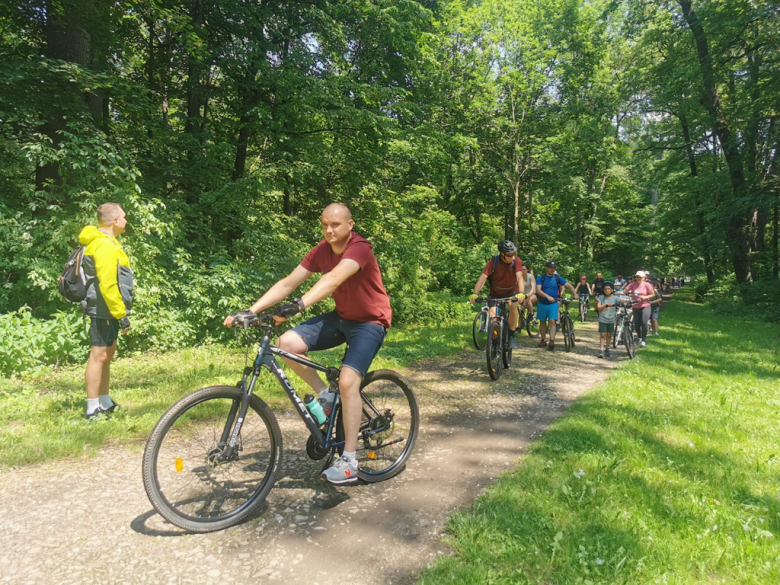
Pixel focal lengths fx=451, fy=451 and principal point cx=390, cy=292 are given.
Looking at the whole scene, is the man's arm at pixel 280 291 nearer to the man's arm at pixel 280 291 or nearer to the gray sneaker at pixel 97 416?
the man's arm at pixel 280 291

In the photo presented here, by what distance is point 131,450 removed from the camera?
3963 mm

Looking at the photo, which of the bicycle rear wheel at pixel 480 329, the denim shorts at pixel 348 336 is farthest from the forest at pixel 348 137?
the denim shorts at pixel 348 336

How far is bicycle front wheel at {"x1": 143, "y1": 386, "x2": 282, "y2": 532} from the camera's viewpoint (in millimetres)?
2686

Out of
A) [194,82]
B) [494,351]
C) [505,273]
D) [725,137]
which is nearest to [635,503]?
[494,351]

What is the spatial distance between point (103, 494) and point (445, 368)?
→ 221 inches

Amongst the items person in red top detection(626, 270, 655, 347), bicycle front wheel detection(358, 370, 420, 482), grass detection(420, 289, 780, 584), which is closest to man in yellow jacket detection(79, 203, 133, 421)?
bicycle front wheel detection(358, 370, 420, 482)

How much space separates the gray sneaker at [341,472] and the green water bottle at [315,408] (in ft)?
1.04

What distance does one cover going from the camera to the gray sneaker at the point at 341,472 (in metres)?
3.20

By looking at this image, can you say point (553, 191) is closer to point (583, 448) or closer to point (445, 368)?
point (445, 368)

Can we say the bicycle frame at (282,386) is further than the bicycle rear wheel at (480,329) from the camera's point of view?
No

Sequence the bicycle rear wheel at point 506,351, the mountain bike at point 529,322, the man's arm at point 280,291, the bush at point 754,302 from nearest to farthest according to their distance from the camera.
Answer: the man's arm at point 280,291 < the bicycle rear wheel at point 506,351 < the mountain bike at point 529,322 < the bush at point 754,302

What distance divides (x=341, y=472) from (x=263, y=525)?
60cm

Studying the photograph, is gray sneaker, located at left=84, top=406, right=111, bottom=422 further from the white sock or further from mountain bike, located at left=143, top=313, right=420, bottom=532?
mountain bike, located at left=143, top=313, right=420, bottom=532

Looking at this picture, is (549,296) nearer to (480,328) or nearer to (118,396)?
(480,328)
